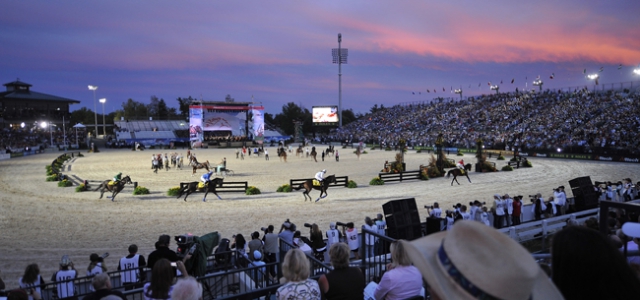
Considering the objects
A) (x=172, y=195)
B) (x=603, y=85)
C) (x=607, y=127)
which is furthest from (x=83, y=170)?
(x=603, y=85)

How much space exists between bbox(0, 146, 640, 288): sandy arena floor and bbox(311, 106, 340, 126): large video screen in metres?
58.0

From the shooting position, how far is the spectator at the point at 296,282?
11.3 ft

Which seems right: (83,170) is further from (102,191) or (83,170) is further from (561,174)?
(561,174)

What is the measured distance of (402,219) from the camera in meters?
9.32

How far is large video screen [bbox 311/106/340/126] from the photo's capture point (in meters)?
87.6

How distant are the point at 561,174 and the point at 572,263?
30.1 m

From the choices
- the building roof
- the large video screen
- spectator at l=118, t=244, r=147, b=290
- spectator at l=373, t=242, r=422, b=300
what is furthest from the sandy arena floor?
the building roof

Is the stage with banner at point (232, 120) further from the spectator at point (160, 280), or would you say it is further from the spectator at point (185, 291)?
the spectator at point (185, 291)

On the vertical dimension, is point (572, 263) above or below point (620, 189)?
above

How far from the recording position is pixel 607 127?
42844 millimetres

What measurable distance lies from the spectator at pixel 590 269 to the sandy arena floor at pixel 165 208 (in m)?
10.7

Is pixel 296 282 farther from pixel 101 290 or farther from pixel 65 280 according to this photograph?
pixel 65 280

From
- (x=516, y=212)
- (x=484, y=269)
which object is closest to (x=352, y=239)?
(x=516, y=212)

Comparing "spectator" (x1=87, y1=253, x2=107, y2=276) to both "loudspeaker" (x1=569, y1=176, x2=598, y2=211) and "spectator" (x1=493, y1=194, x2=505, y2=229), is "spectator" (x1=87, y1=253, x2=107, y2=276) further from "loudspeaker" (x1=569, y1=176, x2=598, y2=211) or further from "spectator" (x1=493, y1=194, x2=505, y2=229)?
"loudspeaker" (x1=569, y1=176, x2=598, y2=211)
